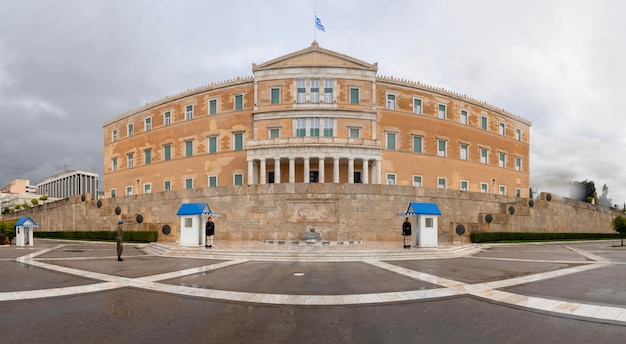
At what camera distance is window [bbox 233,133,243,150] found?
44.3 metres

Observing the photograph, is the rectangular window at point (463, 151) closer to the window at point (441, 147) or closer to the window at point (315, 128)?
the window at point (441, 147)

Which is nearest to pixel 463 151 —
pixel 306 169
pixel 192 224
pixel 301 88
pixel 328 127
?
pixel 328 127

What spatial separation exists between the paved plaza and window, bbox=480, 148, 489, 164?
124 feet

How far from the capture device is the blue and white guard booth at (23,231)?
27.4m

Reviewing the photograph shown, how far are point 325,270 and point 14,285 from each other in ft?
31.5

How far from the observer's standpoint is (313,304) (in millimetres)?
8148

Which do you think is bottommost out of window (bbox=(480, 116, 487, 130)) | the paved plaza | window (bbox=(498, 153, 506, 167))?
the paved plaza

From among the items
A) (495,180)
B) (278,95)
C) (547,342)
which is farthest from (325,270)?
(495,180)

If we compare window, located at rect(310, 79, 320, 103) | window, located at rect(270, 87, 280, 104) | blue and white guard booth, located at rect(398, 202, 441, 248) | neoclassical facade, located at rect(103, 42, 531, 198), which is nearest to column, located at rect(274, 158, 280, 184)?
neoclassical facade, located at rect(103, 42, 531, 198)

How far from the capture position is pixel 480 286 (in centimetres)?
1020

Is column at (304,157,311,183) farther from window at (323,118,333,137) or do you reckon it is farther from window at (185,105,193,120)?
window at (185,105,193,120)

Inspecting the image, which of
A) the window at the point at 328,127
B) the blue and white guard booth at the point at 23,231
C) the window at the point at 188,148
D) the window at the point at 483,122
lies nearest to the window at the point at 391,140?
the window at the point at 328,127

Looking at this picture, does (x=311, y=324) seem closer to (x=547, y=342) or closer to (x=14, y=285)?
(x=547, y=342)

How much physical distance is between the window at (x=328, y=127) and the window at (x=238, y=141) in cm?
1045
